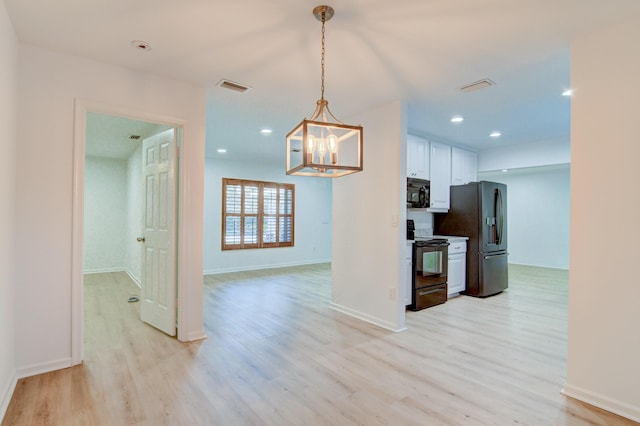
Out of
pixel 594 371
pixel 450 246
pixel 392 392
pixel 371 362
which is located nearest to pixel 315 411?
pixel 392 392

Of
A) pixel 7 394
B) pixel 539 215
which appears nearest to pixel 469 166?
pixel 539 215

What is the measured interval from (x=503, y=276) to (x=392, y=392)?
12.8ft

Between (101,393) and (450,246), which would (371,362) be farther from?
(450,246)

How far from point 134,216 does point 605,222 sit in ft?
21.7

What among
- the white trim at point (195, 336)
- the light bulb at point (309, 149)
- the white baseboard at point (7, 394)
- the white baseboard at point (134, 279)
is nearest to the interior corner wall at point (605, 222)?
the light bulb at point (309, 149)

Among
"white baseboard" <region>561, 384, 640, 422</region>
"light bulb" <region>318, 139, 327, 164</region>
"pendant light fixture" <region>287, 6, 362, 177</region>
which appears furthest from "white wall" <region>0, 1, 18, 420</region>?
"white baseboard" <region>561, 384, 640, 422</region>

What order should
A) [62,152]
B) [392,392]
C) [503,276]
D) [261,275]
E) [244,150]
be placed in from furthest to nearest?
[261,275]
[244,150]
[503,276]
[62,152]
[392,392]

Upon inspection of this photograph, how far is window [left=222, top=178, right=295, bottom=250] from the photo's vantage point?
704cm

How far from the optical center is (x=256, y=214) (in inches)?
293

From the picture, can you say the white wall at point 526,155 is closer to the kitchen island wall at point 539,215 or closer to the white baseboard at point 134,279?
the kitchen island wall at point 539,215

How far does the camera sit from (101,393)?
86.5 inches

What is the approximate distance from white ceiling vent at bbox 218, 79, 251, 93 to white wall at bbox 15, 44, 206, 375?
75cm

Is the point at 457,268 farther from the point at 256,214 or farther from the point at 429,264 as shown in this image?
the point at 256,214

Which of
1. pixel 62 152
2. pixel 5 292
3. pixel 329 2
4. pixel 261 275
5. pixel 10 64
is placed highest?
pixel 329 2
